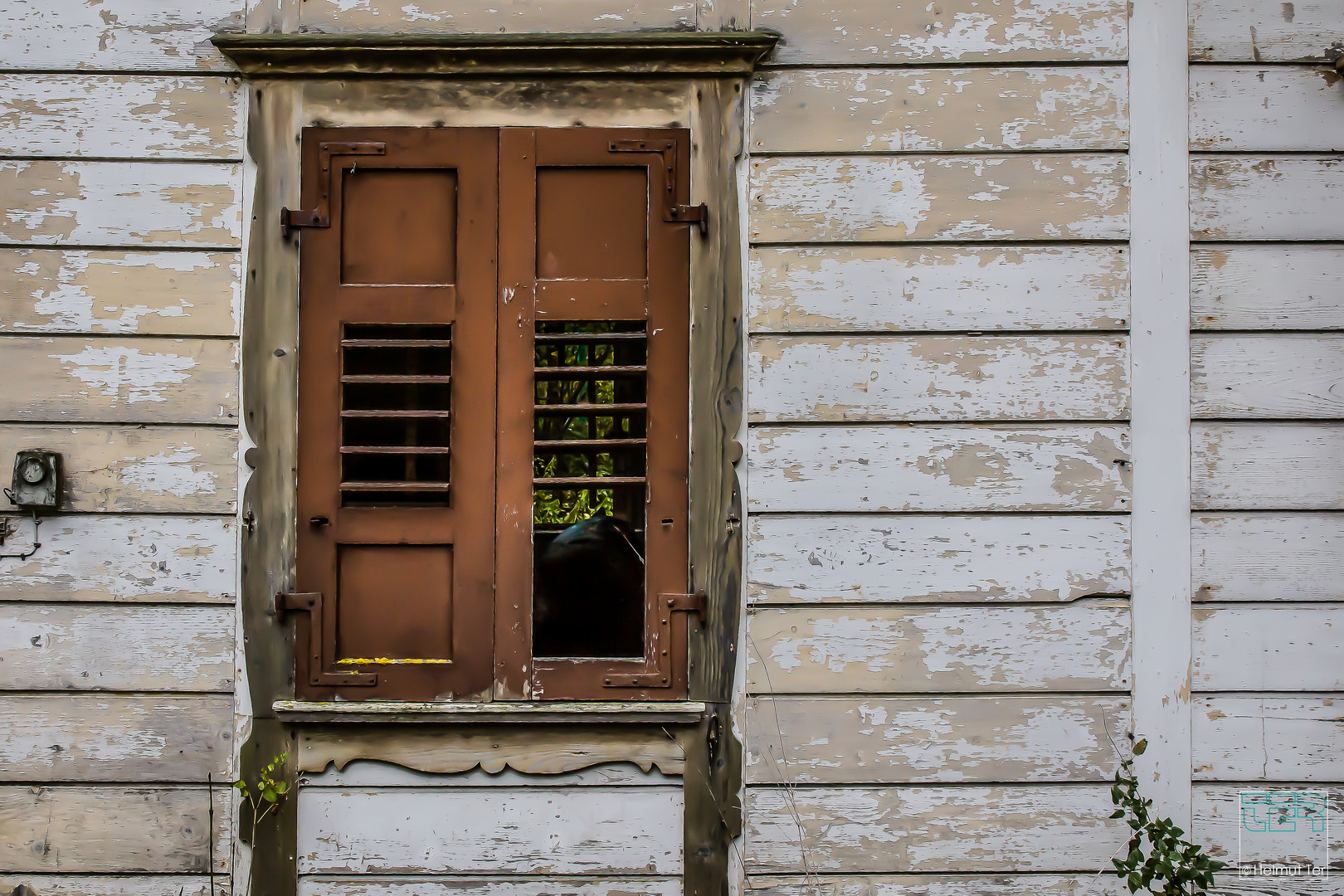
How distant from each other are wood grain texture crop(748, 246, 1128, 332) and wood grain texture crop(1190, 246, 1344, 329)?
243 millimetres

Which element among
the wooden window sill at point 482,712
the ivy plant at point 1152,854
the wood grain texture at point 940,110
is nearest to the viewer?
the ivy plant at point 1152,854

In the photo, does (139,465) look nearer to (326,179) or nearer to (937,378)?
(326,179)

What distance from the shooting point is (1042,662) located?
9.01ft

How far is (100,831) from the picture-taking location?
2.72m

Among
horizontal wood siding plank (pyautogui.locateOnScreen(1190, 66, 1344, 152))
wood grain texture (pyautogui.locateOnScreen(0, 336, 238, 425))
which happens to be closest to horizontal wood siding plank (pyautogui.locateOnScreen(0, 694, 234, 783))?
wood grain texture (pyautogui.locateOnScreen(0, 336, 238, 425))

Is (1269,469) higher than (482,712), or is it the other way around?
(1269,469)

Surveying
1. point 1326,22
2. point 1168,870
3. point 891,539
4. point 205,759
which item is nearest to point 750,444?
point 891,539

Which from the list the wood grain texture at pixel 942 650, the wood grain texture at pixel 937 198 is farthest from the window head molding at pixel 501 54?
the wood grain texture at pixel 942 650

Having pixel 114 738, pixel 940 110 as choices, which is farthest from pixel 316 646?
pixel 940 110

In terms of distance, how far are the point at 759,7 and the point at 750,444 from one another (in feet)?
4.44

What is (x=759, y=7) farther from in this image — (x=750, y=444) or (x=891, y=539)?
(x=891, y=539)

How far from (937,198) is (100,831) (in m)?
3.18

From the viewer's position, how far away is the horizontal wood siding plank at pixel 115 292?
275cm

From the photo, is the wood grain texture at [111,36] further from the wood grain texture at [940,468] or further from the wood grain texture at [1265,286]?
the wood grain texture at [1265,286]
